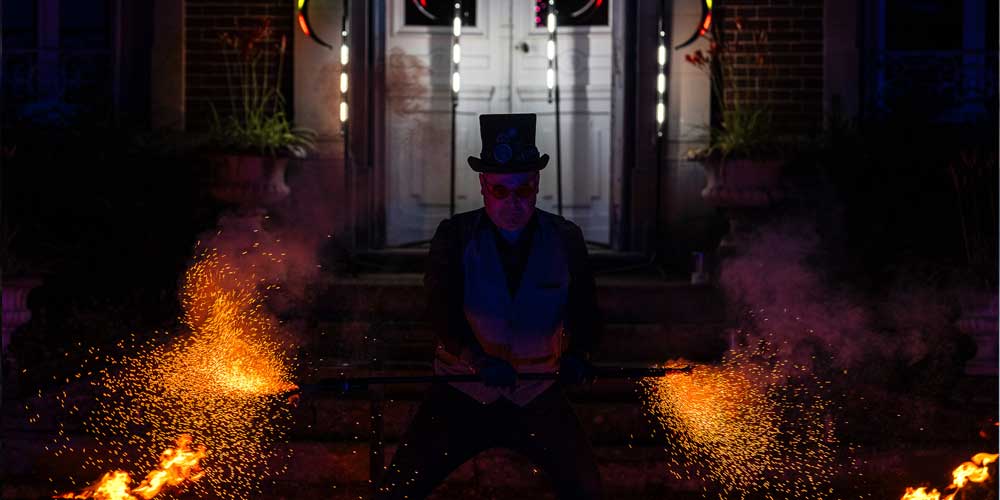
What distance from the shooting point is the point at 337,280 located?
8.05m

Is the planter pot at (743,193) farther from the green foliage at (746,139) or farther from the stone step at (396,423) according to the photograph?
the stone step at (396,423)

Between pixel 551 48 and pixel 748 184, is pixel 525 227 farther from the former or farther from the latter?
pixel 551 48

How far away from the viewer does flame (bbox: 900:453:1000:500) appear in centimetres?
561

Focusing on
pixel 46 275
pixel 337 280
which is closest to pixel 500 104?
pixel 337 280

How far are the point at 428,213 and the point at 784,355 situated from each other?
3838 millimetres

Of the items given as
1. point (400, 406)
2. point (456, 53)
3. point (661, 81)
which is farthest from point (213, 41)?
point (400, 406)

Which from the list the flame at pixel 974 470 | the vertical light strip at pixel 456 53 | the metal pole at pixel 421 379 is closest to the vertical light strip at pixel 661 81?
the vertical light strip at pixel 456 53

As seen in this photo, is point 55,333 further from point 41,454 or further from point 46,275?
point 41,454

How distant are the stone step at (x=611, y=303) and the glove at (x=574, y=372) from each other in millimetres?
3761

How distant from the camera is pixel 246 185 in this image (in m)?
8.15

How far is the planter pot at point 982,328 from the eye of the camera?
6.82 meters

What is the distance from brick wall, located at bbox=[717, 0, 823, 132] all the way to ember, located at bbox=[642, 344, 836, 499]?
121 inches

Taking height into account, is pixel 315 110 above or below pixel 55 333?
Answer: above

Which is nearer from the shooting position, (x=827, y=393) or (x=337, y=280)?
(x=827, y=393)
